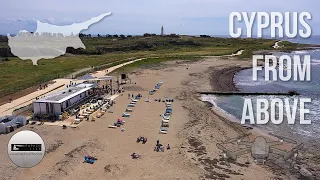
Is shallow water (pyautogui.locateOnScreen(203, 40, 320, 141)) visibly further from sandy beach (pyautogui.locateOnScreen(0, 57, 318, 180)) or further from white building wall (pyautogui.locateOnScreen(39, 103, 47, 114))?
white building wall (pyautogui.locateOnScreen(39, 103, 47, 114))

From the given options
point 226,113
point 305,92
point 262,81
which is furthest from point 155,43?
point 226,113

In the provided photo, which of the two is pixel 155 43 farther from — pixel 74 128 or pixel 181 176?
pixel 181 176

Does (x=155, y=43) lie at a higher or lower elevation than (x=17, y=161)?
higher

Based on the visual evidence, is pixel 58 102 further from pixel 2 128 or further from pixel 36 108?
pixel 2 128

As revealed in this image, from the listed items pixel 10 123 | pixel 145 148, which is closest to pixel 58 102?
pixel 10 123

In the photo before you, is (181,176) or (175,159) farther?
(175,159)

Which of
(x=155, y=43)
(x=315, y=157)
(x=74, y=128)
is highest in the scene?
(x=155, y=43)

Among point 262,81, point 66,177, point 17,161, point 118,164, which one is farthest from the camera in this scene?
point 262,81

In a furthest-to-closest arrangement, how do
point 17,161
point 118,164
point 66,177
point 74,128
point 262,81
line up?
1. point 262,81
2. point 74,128
3. point 118,164
4. point 66,177
5. point 17,161

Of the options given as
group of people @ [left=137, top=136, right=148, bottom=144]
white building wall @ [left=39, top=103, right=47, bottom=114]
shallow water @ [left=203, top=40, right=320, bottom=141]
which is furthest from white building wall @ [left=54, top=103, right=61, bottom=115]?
shallow water @ [left=203, top=40, right=320, bottom=141]
